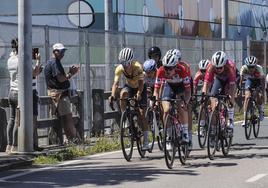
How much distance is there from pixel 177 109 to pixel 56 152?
8.79 feet

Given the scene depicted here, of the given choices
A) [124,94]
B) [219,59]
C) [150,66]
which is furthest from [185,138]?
[150,66]

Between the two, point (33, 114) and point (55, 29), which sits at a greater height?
point (55, 29)

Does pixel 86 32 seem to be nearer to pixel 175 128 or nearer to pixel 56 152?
pixel 56 152

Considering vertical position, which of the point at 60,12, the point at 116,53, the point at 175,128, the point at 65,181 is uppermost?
the point at 60,12

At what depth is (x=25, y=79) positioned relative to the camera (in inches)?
476

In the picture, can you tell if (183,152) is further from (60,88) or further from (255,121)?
(255,121)

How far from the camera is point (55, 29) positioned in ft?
47.9

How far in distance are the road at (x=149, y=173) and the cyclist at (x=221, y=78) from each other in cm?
96

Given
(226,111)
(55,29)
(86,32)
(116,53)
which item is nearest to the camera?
(226,111)

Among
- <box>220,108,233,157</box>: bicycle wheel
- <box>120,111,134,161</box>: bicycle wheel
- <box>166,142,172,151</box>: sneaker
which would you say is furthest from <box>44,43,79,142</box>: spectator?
<box>166,142,172,151</box>: sneaker

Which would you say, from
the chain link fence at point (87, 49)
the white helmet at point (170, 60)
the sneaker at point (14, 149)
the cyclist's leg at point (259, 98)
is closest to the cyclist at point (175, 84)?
the white helmet at point (170, 60)

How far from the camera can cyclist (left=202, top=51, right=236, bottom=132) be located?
12.2 m

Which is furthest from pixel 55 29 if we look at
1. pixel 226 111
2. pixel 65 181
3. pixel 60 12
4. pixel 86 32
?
pixel 60 12

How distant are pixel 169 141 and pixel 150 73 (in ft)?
9.49
